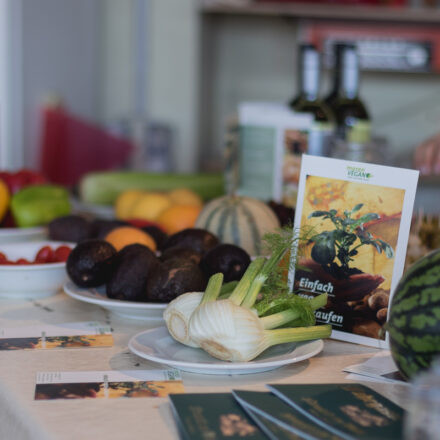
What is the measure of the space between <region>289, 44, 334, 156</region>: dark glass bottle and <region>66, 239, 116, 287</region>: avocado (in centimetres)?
77

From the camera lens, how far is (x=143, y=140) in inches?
145

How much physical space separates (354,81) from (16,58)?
2172 mm

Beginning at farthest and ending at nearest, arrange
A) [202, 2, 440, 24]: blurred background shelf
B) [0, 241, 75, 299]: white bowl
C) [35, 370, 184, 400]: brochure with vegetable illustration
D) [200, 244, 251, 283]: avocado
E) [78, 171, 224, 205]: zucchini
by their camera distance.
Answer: [202, 2, 440, 24]: blurred background shelf < [78, 171, 224, 205]: zucchini < [0, 241, 75, 299]: white bowl < [200, 244, 251, 283]: avocado < [35, 370, 184, 400]: brochure with vegetable illustration

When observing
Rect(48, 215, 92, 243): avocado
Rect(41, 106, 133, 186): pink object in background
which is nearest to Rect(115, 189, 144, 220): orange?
Rect(48, 215, 92, 243): avocado

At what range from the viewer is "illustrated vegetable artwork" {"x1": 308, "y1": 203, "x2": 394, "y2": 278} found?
96 centimetres


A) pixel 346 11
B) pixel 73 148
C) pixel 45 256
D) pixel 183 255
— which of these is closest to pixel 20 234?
pixel 45 256

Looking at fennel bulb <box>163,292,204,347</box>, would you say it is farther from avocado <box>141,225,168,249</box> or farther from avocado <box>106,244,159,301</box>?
avocado <box>141,225,168,249</box>

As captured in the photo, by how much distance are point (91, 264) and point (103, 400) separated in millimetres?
344

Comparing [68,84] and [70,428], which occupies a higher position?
[68,84]

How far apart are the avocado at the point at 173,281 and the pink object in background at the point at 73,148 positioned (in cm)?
271

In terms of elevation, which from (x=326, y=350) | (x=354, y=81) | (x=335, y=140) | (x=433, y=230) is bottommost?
(x=326, y=350)

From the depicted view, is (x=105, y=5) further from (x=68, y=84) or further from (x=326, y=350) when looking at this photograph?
(x=326, y=350)

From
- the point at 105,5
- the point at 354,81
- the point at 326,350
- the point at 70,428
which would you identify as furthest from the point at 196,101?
the point at 70,428

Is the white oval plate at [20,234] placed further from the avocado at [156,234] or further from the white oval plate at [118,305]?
the white oval plate at [118,305]
